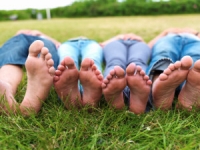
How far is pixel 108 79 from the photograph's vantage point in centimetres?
91

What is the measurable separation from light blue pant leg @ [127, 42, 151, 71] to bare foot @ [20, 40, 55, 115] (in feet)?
1.70

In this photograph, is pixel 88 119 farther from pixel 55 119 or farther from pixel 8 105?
pixel 8 105

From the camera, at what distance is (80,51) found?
1.66m

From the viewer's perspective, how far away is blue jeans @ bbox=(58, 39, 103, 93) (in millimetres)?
1446

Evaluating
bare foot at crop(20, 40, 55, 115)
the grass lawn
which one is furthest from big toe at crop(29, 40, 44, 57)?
the grass lawn

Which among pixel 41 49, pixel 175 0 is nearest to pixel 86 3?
pixel 175 0

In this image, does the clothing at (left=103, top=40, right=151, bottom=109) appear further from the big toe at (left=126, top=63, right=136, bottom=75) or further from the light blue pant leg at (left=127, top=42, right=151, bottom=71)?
the big toe at (left=126, top=63, right=136, bottom=75)

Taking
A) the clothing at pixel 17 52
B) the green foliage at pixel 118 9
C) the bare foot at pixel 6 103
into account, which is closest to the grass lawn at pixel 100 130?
the bare foot at pixel 6 103

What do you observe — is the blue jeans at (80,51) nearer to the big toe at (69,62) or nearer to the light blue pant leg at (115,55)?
the light blue pant leg at (115,55)

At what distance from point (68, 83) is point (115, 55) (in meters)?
0.49

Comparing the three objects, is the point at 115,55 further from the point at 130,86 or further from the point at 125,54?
the point at 130,86

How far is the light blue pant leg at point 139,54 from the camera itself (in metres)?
1.31

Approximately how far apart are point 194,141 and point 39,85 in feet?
1.94

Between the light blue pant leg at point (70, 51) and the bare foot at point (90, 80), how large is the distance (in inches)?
17.7
